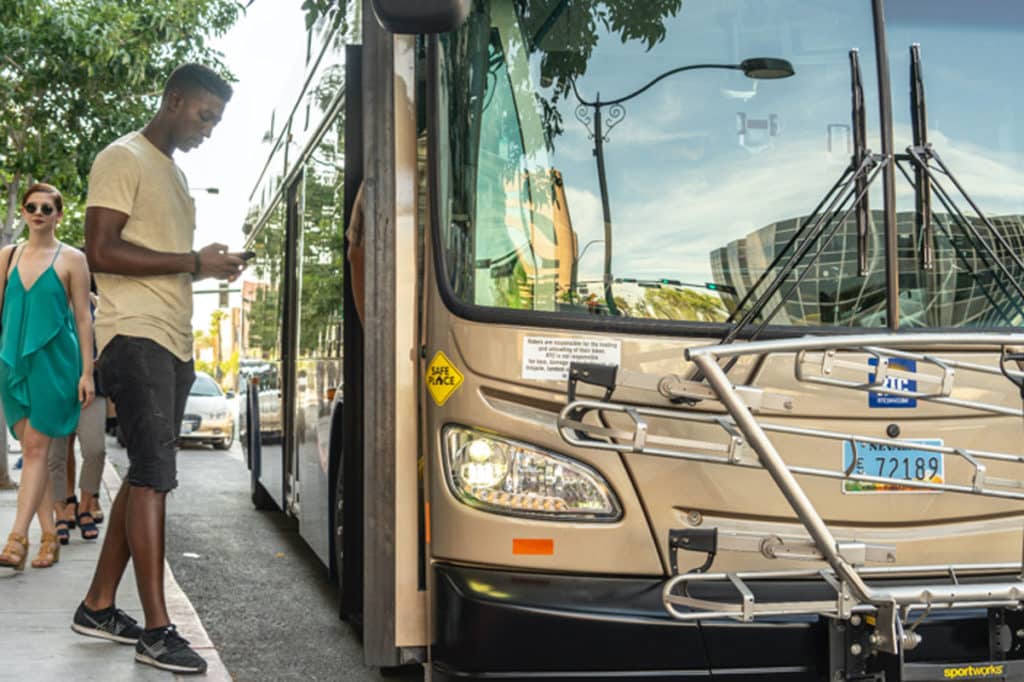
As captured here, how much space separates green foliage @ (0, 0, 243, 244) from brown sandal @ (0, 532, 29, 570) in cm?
678

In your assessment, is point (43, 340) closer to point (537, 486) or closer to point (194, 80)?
point (194, 80)

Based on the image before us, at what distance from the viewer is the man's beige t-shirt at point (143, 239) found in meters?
4.91

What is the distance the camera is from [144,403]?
4824mm

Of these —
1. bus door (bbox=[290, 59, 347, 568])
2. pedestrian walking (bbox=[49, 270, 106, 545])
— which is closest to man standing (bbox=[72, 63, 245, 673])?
bus door (bbox=[290, 59, 347, 568])

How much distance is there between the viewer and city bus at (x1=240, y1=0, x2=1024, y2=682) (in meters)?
3.67

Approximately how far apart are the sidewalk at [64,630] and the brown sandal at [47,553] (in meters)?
0.04

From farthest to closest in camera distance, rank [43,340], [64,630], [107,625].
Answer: [43,340] → [64,630] → [107,625]

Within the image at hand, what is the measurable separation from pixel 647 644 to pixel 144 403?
2.18 metres

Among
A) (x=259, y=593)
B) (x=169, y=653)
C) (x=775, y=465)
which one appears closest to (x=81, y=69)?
(x=259, y=593)

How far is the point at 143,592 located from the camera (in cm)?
487

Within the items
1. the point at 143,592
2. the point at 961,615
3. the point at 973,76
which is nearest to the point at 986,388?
the point at 961,615

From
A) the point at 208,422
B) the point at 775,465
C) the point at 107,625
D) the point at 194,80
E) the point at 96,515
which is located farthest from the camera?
the point at 208,422

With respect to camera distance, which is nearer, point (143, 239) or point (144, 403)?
point (144, 403)

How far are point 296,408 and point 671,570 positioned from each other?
422 cm
